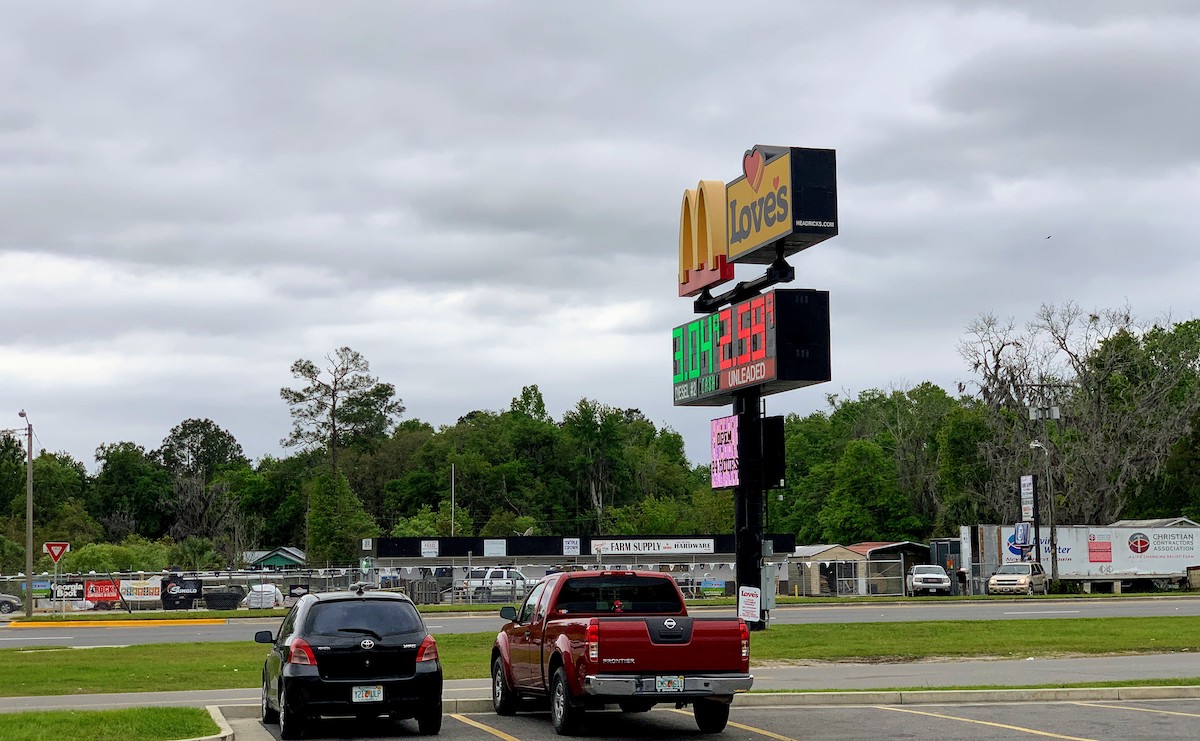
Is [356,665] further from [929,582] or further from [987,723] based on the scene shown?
[929,582]

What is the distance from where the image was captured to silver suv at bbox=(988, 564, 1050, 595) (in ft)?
200

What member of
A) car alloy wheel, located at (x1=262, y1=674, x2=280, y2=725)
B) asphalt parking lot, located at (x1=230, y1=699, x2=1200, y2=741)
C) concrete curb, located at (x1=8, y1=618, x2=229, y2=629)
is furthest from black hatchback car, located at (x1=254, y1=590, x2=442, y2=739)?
concrete curb, located at (x1=8, y1=618, x2=229, y2=629)

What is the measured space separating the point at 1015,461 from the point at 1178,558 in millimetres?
23168

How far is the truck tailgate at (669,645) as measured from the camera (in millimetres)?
14328

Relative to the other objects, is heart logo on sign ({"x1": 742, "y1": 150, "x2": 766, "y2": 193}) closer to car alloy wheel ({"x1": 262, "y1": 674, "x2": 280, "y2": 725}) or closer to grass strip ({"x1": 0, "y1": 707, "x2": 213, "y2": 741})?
car alloy wheel ({"x1": 262, "y1": 674, "x2": 280, "y2": 725})

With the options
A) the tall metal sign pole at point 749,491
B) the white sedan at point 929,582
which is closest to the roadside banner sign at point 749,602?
the tall metal sign pole at point 749,491

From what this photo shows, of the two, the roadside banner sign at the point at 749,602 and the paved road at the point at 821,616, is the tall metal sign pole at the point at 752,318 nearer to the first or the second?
the roadside banner sign at the point at 749,602

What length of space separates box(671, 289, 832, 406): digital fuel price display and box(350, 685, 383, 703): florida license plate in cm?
1774

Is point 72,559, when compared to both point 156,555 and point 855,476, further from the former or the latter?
point 855,476

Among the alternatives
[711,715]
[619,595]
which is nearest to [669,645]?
[711,715]

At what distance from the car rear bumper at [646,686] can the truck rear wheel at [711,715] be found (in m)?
0.57

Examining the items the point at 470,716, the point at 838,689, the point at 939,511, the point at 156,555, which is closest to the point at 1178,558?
the point at 939,511

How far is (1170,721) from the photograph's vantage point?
1518 cm

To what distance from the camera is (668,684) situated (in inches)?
563
